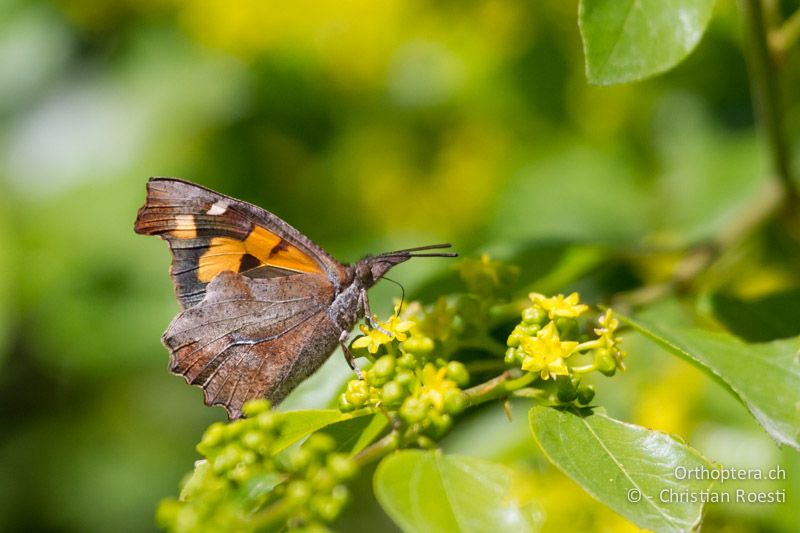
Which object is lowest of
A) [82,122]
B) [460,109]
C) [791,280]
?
[791,280]

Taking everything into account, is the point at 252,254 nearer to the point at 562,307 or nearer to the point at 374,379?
the point at 374,379

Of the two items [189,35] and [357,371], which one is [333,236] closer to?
[189,35]

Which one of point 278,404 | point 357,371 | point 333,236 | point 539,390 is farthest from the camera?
point 333,236

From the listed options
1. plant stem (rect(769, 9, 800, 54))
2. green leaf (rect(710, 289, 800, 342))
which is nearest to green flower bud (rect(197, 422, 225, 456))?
green leaf (rect(710, 289, 800, 342))

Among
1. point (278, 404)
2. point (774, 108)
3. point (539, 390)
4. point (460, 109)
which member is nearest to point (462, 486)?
point (539, 390)

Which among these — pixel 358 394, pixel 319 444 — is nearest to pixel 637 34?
pixel 358 394

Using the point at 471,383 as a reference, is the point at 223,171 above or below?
above

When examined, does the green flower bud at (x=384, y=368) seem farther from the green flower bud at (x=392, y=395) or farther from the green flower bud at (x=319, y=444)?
the green flower bud at (x=319, y=444)

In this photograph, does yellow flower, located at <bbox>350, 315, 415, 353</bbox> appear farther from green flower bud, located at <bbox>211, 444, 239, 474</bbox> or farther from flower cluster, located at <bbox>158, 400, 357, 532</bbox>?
green flower bud, located at <bbox>211, 444, 239, 474</bbox>
